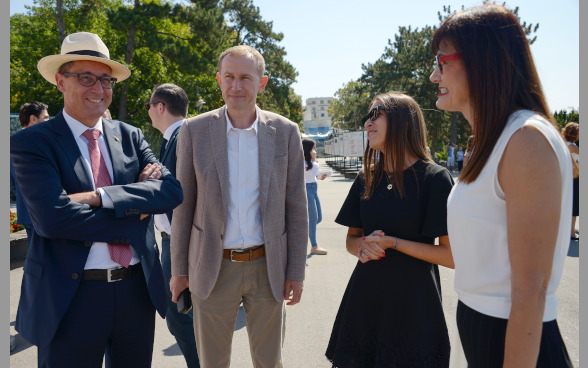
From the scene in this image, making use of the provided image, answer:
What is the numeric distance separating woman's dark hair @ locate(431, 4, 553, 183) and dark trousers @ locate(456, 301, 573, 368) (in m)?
0.50

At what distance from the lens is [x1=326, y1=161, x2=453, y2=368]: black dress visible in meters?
2.28

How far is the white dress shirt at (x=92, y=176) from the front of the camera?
7.14 ft

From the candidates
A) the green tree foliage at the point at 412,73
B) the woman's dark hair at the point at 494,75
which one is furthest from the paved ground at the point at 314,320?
the green tree foliage at the point at 412,73

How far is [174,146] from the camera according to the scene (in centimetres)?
349

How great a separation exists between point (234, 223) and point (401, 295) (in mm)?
1099

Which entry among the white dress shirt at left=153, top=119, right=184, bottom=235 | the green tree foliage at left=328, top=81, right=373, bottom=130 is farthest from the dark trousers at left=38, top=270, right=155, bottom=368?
the green tree foliage at left=328, top=81, right=373, bottom=130

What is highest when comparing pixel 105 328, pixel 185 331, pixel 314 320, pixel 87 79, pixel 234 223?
pixel 87 79

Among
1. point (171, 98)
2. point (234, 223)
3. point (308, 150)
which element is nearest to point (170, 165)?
point (171, 98)

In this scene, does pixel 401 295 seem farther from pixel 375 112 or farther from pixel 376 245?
pixel 375 112

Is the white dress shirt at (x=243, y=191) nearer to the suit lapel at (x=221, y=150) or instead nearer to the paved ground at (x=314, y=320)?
the suit lapel at (x=221, y=150)

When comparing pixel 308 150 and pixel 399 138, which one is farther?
pixel 308 150

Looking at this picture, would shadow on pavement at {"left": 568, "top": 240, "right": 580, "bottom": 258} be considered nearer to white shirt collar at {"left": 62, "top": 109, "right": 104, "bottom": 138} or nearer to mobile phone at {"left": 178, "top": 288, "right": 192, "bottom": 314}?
mobile phone at {"left": 178, "top": 288, "right": 192, "bottom": 314}

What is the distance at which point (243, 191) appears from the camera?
2.61 m

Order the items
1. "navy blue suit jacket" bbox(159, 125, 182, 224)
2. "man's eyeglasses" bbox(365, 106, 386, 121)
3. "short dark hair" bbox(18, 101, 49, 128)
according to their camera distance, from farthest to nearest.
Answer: "short dark hair" bbox(18, 101, 49, 128), "navy blue suit jacket" bbox(159, 125, 182, 224), "man's eyeglasses" bbox(365, 106, 386, 121)
